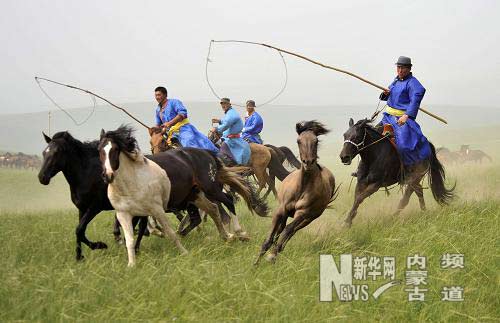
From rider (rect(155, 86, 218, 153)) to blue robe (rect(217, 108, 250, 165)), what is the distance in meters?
1.79

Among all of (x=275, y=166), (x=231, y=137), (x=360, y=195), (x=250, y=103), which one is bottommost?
(x=360, y=195)

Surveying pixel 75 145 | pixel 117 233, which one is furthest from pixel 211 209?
pixel 75 145

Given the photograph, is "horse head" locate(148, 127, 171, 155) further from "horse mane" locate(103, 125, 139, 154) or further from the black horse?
"horse mane" locate(103, 125, 139, 154)

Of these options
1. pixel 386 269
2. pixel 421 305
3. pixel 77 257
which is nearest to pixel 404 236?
pixel 386 269

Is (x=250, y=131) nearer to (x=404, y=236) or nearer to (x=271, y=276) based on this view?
(x=404, y=236)

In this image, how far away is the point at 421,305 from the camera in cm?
532

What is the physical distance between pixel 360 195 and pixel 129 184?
4025 mm

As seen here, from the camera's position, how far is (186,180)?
7.76 metres

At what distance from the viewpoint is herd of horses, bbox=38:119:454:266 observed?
644 cm

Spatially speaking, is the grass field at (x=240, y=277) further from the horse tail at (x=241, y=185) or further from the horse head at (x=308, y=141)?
the horse head at (x=308, y=141)

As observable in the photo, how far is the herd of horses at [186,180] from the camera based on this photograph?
644cm

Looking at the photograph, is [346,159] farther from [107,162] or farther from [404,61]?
[107,162]

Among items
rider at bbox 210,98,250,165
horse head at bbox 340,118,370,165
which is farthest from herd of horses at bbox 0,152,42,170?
horse head at bbox 340,118,370,165

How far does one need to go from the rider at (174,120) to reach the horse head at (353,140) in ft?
7.76
